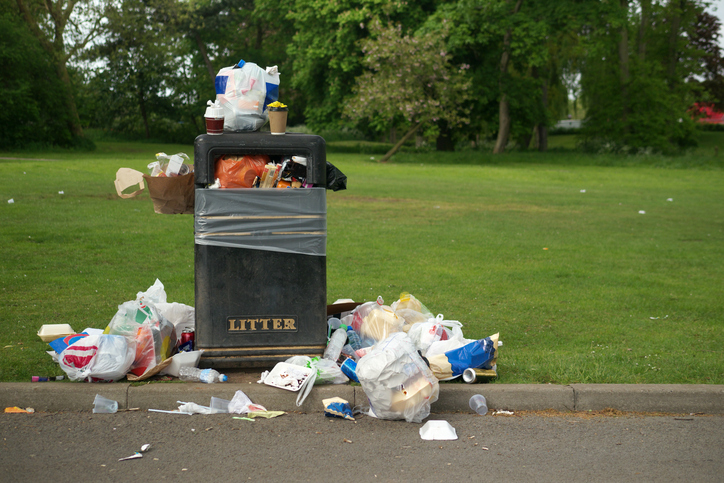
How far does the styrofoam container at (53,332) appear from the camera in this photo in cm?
458

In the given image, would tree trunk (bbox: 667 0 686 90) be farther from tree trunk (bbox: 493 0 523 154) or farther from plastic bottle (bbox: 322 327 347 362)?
plastic bottle (bbox: 322 327 347 362)

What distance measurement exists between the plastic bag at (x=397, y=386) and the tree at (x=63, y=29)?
32.9 meters

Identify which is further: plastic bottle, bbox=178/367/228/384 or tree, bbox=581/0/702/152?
tree, bbox=581/0/702/152

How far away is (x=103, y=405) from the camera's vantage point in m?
3.77

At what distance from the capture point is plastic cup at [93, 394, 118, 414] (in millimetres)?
3752

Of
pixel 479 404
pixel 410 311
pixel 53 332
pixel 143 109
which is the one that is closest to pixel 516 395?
pixel 479 404

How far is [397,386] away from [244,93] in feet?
7.26

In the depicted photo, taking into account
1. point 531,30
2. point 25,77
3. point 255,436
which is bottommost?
point 255,436

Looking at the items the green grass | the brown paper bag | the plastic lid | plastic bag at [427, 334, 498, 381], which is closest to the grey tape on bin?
the brown paper bag

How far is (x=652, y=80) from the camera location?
3991cm

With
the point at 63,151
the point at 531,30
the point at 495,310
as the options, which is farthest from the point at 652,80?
the point at 495,310

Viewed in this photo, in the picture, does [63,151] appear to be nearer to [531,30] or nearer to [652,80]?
[531,30]

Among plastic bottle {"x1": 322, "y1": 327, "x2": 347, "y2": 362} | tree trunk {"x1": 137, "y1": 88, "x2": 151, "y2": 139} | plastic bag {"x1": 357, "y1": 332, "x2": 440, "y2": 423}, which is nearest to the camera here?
plastic bag {"x1": 357, "y1": 332, "x2": 440, "y2": 423}

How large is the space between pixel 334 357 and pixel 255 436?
964 millimetres
